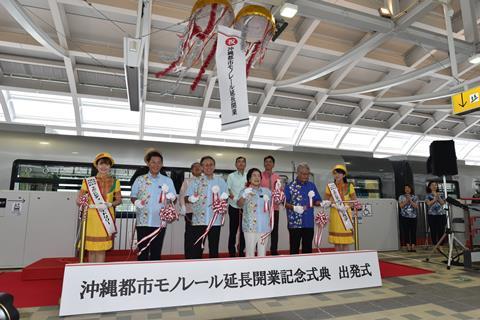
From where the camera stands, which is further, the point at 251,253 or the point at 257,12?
the point at 251,253

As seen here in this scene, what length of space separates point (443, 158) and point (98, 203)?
597 cm

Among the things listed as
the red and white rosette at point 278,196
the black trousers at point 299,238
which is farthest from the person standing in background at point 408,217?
the red and white rosette at point 278,196

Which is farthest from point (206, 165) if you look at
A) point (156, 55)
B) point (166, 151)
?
point (156, 55)

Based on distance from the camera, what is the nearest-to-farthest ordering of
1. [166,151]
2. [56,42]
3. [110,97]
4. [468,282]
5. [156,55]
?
[468,282] → [166,151] → [56,42] → [156,55] → [110,97]

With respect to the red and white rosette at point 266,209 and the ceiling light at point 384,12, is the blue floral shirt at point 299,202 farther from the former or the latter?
the ceiling light at point 384,12

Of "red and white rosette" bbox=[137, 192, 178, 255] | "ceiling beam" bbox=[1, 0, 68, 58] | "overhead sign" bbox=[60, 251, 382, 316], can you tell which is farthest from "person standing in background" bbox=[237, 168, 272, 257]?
A: "ceiling beam" bbox=[1, 0, 68, 58]

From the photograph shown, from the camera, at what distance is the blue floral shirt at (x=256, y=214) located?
12.0 feet

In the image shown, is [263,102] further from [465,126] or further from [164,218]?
[465,126]

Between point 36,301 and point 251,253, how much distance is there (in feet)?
7.70

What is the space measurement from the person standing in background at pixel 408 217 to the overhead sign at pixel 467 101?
2054mm

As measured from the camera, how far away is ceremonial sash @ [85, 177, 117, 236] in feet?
10.6

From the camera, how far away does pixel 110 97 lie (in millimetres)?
11922

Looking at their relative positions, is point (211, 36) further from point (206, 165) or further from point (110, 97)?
point (110, 97)

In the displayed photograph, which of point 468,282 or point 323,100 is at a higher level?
point 323,100
